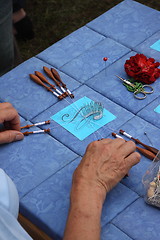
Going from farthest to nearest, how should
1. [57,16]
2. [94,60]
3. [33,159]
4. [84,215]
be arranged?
[57,16]
[94,60]
[33,159]
[84,215]

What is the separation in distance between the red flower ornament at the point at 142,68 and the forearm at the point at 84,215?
2.06 ft

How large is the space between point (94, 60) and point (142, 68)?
27 cm

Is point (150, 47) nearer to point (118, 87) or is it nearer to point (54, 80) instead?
point (118, 87)

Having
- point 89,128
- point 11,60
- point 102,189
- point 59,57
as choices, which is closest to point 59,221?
point 102,189

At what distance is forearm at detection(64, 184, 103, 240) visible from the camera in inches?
51.7

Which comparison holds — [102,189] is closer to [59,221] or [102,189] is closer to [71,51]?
[59,221]

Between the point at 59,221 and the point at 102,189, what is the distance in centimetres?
18

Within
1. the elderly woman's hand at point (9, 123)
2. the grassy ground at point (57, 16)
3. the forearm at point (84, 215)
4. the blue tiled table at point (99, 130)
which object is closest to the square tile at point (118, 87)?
the blue tiled table at point (99, 130)

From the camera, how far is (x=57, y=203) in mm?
1489

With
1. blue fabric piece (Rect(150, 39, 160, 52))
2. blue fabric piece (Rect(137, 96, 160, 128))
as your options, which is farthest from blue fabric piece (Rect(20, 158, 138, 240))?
blue fabric piece (Rect(150, 39, 160, 52))

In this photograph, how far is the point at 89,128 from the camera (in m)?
1.72

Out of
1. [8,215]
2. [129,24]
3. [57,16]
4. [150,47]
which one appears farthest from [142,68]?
[57,16]

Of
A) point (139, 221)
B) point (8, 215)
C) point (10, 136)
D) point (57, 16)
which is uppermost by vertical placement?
point (8, 215)

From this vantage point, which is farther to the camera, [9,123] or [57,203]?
[9,123]
